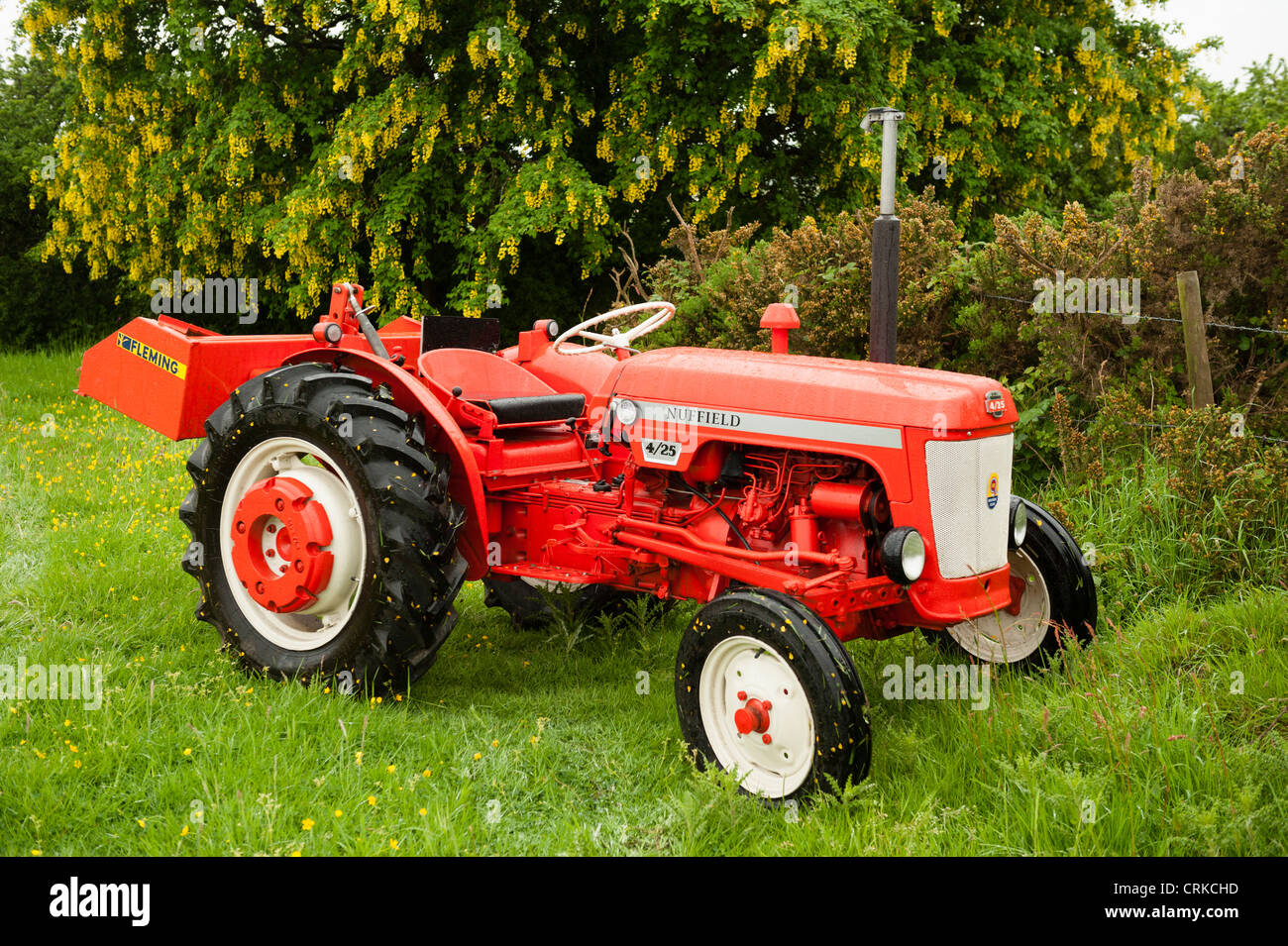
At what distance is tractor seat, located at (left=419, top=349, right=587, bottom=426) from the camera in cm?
414

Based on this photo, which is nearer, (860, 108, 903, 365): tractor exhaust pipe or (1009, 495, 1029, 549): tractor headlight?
(1009, 495, 1029, 549): tractor headlight

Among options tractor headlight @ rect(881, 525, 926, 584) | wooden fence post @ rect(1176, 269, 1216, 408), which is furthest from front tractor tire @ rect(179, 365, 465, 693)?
wooden fence post @ rect(1176, 269, 1216, 408)

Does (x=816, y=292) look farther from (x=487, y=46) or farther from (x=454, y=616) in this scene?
(x=487, y=46)

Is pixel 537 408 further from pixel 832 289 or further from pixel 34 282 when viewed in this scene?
pixel 34 282

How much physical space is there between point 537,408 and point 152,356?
1469mm

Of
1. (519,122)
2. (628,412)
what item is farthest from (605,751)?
(519,122)

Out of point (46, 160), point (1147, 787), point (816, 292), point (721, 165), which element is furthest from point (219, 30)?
point (1147, 787)

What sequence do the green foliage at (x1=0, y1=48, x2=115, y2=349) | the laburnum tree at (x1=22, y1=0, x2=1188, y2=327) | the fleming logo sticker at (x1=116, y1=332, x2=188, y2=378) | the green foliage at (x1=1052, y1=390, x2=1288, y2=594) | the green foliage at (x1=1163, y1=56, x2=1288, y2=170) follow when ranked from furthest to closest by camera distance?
the green foliage at (x1=1163, y1=56, x2=1288, y2=170), the green foliage at (x1=0, y1=48, x2=115, y2=349), the laburnum tree at (x1=22, y1=0, x2=1188, y2=327), the green foliage at (x1=1052, y1=390, x2=1288, y2=594), the fleming logo sticker at (x1=116, y1=332, x2=188, y2=378)

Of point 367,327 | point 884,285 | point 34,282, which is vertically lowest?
point 367,327

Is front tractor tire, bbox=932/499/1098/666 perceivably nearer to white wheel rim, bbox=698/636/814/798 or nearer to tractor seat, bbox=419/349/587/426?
white wheel rim, bbox=698/636/814/798

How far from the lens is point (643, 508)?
3.68 metres

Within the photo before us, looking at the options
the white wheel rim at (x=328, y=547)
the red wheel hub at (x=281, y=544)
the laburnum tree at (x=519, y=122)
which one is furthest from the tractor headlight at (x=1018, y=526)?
the laburnum tree at (x=519, y=122)

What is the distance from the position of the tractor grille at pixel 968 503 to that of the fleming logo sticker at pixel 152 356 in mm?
2724

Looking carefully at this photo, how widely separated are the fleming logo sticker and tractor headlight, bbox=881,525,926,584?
8.66 ft
